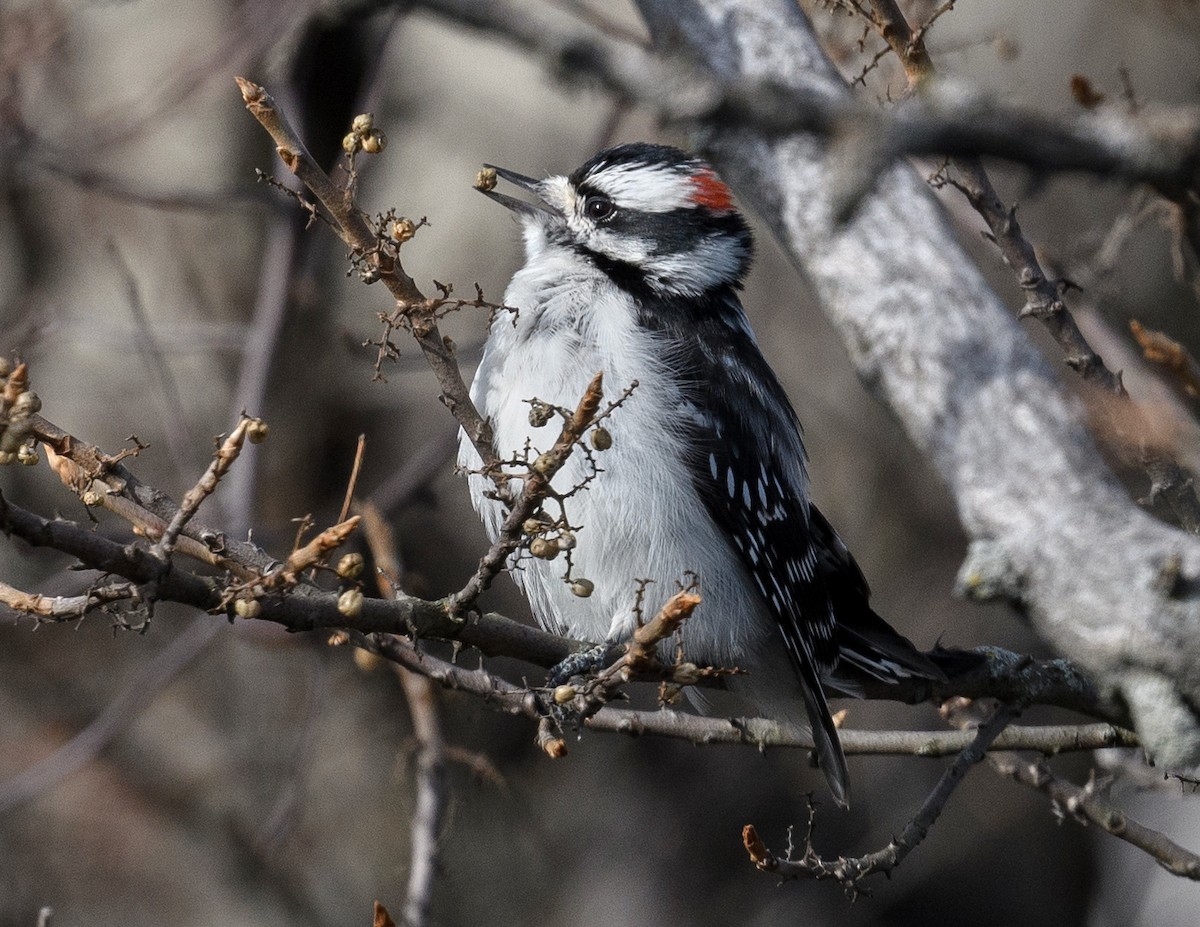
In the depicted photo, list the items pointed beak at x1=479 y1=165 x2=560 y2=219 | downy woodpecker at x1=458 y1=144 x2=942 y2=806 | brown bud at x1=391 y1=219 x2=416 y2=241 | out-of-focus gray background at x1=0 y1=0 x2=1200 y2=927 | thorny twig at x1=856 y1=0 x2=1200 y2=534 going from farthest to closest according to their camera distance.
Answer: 1. out-of-focus gray background at x1=0 y1=0 x2=1200 y2=927
2. pointed beak at x1=479 y1=165 x2=560 y2=219
3. downy woodpecker at x1=458 y1=144 x2=942 y2=806
4. thorny twig at x1=856 y1=0 x2=1200 y2=534
5. brown bud at x1=391 y1=219 x2=416 y2=241

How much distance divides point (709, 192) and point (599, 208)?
18.4 inches

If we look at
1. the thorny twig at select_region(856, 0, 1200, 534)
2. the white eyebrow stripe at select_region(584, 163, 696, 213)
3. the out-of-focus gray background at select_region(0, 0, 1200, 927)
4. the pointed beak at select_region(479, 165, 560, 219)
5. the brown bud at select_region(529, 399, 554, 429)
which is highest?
the thorny twig at select_region(856, 0, 1200, 534)

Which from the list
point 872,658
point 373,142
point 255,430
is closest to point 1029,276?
point 872,658

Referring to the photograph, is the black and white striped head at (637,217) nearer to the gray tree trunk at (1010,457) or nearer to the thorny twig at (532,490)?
the thorny twig at (532,490)

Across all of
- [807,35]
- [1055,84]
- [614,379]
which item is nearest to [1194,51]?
[1055,84]

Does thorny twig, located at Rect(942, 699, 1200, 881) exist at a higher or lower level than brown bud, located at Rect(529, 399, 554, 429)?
lower

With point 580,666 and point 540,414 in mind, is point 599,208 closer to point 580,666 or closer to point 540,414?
point 580,666

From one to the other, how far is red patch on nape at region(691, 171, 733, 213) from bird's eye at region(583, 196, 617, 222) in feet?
1.11

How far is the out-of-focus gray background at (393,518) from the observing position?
7.24 metres

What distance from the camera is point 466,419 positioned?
11.1ft

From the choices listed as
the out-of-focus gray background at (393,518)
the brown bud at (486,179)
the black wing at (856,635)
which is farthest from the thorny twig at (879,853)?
the out-of-focus gray background at (393,518)

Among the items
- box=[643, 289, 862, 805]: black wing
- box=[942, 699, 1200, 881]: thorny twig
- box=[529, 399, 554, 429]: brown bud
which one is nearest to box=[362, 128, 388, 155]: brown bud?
box=[529, 399, 554, 429]: brown bud

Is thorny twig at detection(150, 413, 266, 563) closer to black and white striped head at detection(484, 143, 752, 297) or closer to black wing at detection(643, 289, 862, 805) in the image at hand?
black wing at detection(643, 289, 862, 805)

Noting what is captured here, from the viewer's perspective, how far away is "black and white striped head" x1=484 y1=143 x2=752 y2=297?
4.88 metres
